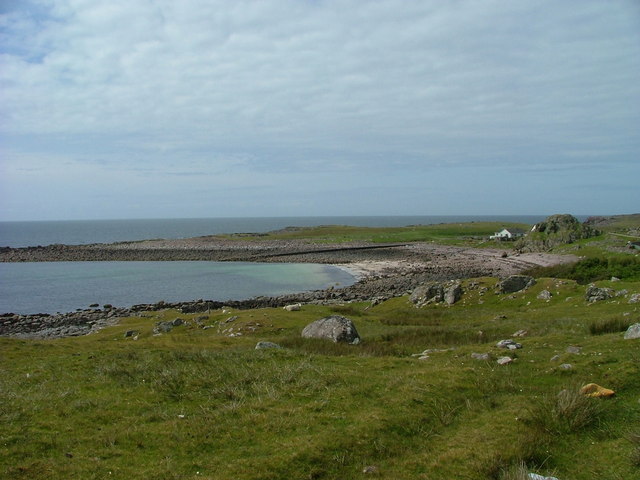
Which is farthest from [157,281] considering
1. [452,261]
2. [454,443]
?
[454,443]

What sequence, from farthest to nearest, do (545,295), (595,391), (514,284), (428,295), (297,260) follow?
1. (297,260)
2. (428,295)
3. (514,284)
4. (545,295)
5. (595,391)

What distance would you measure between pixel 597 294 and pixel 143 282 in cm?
6610

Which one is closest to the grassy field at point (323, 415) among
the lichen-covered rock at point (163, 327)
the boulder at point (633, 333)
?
the boulder at point (633, 333)

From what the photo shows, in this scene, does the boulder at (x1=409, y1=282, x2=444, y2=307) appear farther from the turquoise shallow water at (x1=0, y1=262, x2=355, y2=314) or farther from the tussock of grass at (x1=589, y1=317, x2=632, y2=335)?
the turquoise shallow water at (x1=0, y1=262, x2=355, y2=314)

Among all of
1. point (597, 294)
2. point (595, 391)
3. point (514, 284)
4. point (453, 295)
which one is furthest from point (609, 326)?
point (453, 295)

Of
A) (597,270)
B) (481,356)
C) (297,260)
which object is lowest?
(297,260)

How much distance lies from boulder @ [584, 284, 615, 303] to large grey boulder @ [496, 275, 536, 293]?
6627 millimetres

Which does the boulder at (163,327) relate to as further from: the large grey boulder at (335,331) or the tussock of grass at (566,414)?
the tussock of grass at (566,414)

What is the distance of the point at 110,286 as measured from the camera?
68562mm

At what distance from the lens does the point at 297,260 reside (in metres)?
104

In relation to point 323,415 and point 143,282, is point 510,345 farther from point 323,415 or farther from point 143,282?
point 143,282

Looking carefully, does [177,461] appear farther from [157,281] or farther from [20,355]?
[157,281]

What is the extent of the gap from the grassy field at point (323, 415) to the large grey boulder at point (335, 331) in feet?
13.1

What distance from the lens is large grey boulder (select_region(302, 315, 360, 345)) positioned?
22062mm
